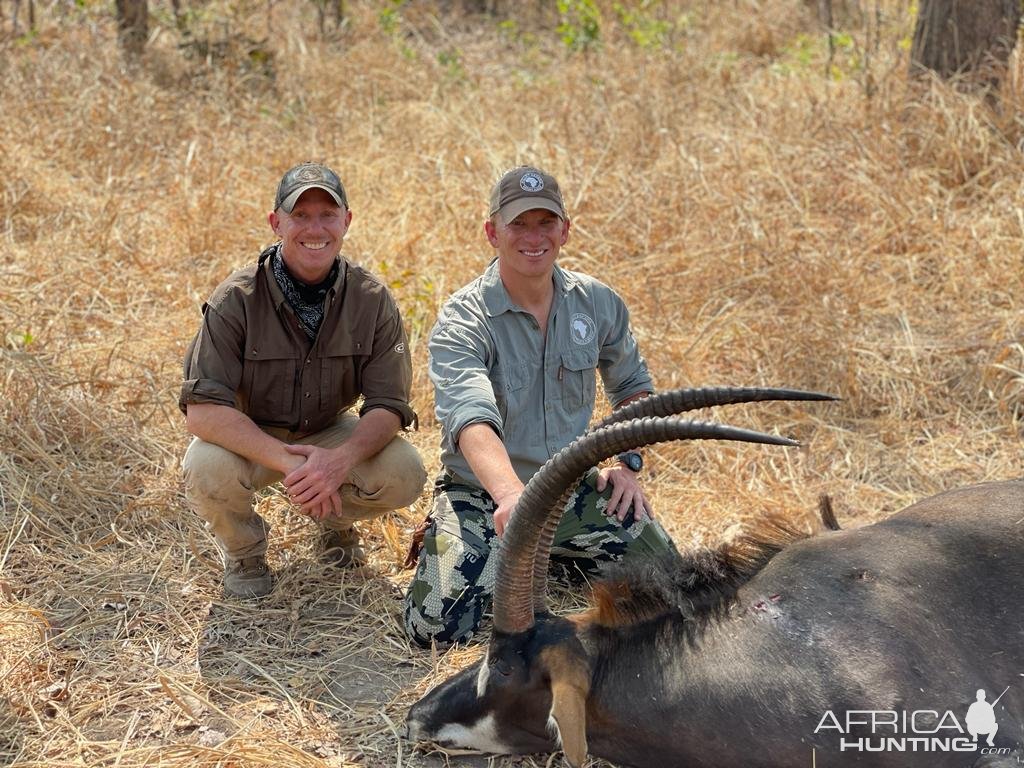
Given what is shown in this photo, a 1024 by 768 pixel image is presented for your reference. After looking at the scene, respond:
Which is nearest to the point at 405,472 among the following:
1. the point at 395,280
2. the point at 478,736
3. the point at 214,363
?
the point at 214,363

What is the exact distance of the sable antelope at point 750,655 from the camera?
3.85 meters

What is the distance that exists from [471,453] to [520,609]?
0.68 metres

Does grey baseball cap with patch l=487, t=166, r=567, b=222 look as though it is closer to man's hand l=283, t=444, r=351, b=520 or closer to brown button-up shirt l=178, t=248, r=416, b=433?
brown button-up shirt l=178, t=248, r=416, b=433

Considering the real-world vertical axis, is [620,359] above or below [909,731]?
above

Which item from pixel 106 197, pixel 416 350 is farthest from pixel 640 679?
pixel 106 197

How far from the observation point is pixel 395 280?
25.8 ft

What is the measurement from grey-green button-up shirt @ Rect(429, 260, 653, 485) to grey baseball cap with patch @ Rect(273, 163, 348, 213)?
2.23 ft

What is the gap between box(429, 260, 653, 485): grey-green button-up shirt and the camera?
4.99 metres

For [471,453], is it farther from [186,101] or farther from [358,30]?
[358,30]

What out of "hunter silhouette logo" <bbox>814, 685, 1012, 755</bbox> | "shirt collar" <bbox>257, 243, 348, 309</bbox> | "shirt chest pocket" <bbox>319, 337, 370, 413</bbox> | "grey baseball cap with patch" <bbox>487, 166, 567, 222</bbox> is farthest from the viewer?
"shirt chest pocket" <bbox>319, 337, 370, 413</bbox>

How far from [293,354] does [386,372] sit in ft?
1.39

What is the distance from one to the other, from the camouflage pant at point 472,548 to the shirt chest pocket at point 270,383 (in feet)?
2.56

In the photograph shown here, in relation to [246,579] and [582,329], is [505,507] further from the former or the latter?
[246,579]

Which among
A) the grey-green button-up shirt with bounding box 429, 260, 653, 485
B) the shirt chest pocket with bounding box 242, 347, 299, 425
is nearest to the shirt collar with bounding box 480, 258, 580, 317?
the grey-green button-up shirt with bounding box 429, 260, 653, 485
